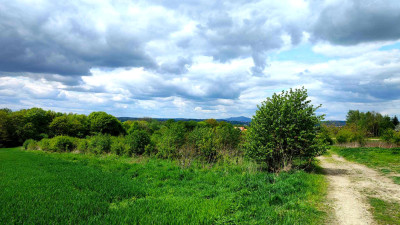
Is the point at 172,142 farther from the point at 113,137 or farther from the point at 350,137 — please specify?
the point at 350,137

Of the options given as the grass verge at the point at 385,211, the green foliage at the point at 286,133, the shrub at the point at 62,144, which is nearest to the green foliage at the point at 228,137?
the green foliage at the point at 286,133

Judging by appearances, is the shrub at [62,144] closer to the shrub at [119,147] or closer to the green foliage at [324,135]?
the shrub at [119,147]

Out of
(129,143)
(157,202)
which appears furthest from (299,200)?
(129,143)

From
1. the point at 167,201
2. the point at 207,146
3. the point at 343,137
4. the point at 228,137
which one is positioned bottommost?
the point at 167,201

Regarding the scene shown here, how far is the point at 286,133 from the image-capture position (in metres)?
13.8

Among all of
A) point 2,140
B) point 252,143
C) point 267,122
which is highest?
point 267,122

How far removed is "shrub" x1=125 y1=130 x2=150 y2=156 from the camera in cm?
2367

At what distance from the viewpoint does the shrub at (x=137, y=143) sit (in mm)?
23672

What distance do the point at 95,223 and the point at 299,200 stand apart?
7.09 metres

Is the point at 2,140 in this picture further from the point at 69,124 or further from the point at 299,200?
the point at 299,200

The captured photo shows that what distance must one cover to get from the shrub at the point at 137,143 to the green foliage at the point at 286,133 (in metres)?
13.5

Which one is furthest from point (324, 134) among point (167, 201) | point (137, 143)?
point (167, 201)

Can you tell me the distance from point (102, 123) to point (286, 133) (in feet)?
166

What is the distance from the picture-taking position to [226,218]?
627cm
